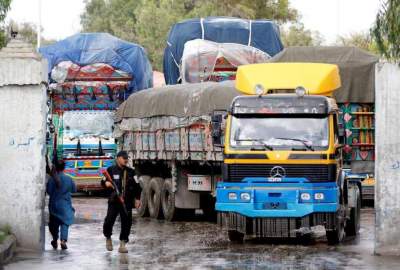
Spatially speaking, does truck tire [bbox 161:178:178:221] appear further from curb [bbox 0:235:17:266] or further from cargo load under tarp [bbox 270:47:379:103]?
curb [bbox 0:235:17:266]

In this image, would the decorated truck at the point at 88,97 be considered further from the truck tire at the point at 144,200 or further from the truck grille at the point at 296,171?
the truck grille at the point at 296,171

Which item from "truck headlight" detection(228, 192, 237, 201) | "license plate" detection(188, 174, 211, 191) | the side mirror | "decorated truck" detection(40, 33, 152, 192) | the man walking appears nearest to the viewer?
the man walking

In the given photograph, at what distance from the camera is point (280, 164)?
19859 mm

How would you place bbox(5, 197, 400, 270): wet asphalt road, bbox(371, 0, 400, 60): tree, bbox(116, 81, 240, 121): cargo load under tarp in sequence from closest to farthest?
bbox(5, 197, 400, 270): wet asphalt road → bbox(371, 0, 400, 60): tree → bbox(116, 81, 240, 121): cargo load under tarp

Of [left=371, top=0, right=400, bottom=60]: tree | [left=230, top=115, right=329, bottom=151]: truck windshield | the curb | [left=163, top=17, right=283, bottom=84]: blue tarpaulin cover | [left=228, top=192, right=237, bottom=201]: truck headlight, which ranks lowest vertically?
the curb

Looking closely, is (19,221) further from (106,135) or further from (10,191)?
Answer: (106,135)

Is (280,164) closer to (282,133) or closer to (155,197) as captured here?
(282,133)

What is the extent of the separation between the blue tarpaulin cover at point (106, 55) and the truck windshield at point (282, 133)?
16504 mm

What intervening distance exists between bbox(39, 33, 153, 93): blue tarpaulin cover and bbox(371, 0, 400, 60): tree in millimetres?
19023

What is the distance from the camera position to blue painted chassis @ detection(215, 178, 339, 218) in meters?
19.7

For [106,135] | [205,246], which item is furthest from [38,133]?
[106,135]

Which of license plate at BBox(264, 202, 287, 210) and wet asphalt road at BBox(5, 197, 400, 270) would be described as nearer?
wet asphalt road at BBox(5, 197, 400, 270)

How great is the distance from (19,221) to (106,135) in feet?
60.9

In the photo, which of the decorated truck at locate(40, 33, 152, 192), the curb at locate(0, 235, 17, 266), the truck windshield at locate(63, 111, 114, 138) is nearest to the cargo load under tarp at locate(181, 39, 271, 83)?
the decorated truck at locate(40, 33, 152, 192)
